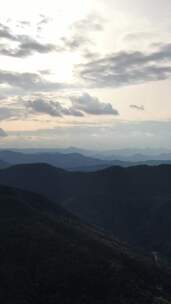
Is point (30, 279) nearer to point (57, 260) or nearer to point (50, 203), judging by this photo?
point (57, 260)

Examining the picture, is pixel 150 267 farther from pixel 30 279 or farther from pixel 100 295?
pixel 30 279

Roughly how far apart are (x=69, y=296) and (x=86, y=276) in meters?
8.50

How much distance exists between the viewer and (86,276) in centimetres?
9188

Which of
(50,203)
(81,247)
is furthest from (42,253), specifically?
(50,203)

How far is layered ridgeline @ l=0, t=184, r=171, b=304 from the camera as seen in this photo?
84625mm

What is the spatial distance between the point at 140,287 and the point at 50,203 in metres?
95.3

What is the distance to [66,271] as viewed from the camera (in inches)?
3674

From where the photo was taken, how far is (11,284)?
→ 286 ft

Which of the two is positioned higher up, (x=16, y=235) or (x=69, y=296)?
(x=16, y=235)

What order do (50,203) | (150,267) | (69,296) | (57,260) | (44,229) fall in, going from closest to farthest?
(69,296), (57,260), (150,267), (44,229), (50,203)

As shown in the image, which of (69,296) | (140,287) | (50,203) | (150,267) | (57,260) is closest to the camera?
(69,296)

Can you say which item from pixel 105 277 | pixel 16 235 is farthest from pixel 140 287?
pixel 16 235

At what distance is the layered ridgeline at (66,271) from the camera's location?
278 feet

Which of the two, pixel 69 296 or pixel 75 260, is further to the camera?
pixel 75 260
